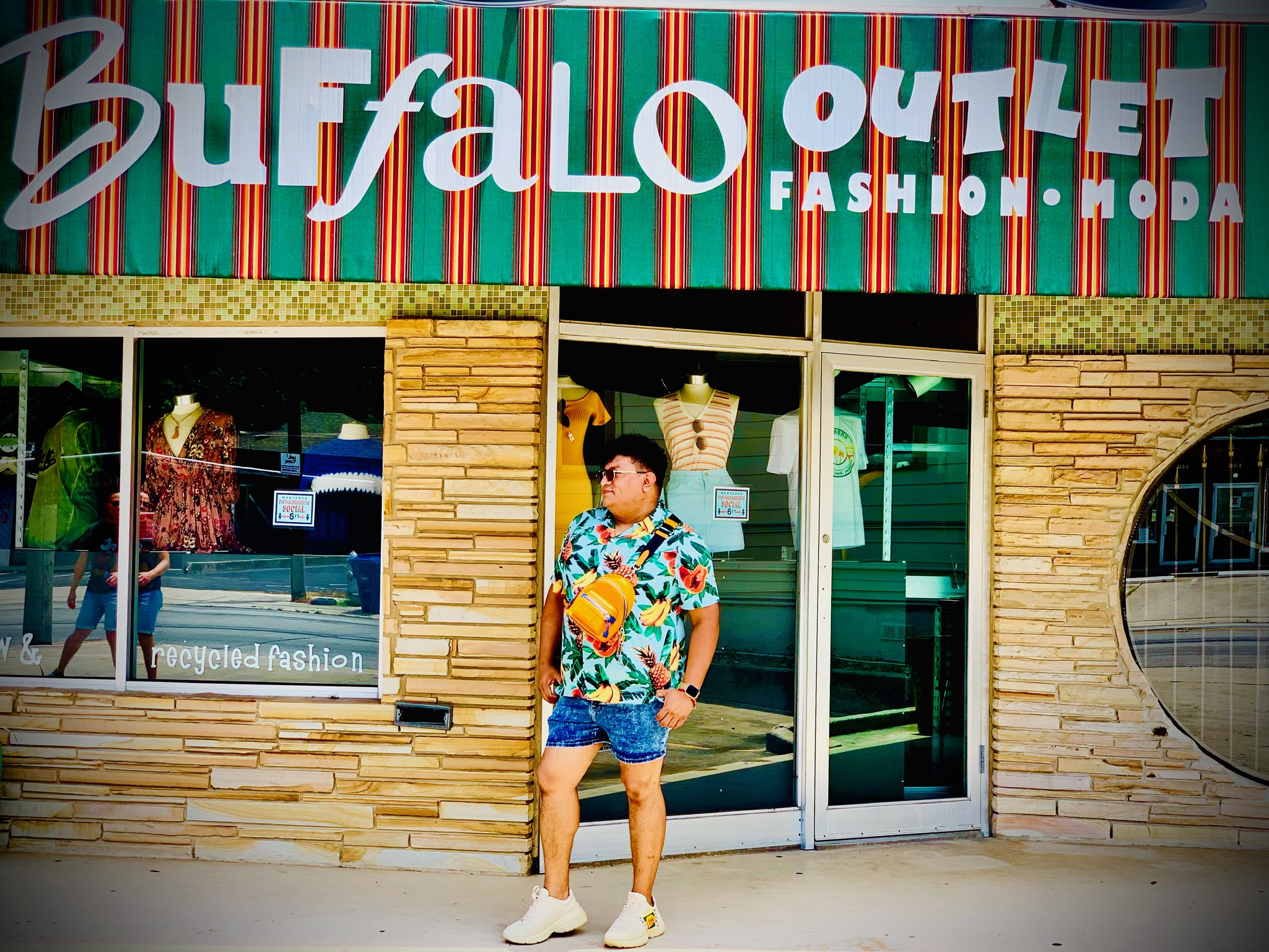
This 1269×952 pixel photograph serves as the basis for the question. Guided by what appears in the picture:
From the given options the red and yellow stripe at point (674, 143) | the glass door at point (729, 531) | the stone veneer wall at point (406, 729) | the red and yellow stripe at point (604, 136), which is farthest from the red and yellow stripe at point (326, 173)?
the glass door at point (729, 531)

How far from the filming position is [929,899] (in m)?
4.80

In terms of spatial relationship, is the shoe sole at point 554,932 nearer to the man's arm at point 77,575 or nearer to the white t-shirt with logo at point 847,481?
the white t-shirt with logo at point 847,481

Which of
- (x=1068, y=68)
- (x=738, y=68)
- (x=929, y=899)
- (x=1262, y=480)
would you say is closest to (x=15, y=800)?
(x=929, y=899)

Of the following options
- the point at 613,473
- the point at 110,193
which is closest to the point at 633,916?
the point at 613,473

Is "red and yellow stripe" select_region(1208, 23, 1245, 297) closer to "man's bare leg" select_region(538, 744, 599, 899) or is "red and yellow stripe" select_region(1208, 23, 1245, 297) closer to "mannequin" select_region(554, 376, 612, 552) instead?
"mannequin" select_region(554, 376, 612, 552)

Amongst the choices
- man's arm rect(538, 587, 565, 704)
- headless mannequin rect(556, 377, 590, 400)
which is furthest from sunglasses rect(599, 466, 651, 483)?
headless mannequin rect(556, 377, 590, 400)

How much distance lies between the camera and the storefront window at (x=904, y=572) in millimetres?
5863

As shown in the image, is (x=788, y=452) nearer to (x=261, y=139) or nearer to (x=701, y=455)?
(x=701, y=455)

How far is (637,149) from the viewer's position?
4.26m

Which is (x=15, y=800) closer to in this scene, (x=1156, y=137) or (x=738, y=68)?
(x=738, y=68)

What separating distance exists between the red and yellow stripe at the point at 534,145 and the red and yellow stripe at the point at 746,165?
2.12 ft

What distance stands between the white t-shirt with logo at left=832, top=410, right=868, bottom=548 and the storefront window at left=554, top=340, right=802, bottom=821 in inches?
8.9

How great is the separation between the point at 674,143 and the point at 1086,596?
9.82 ft

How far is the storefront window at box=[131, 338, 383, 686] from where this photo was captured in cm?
539
